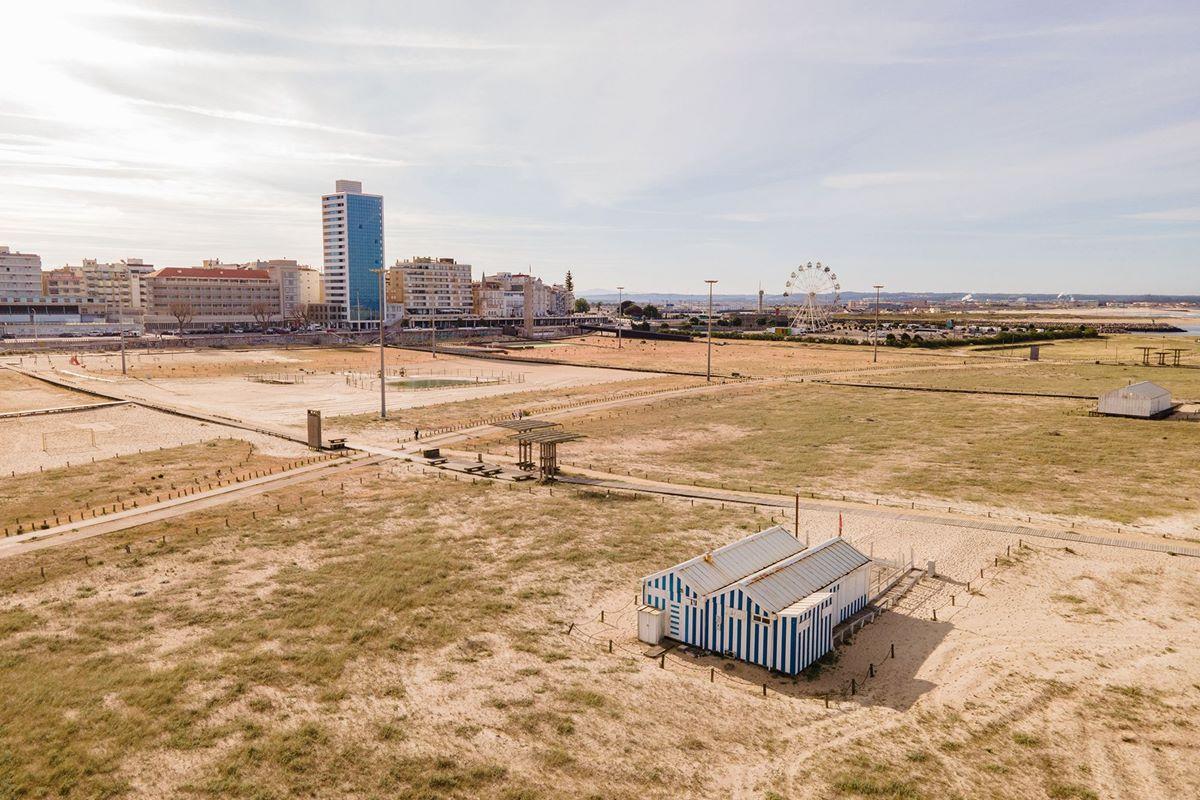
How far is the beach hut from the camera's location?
2173cm

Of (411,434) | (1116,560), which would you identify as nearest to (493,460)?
(411,434)

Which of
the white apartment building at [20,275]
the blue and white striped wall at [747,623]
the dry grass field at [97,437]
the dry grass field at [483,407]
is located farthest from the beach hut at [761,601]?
the white apartment building at [20,275]

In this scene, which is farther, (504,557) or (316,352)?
(316,352)

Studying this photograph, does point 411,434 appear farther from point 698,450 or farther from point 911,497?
point 911,497

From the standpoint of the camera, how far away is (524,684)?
2069 centimetres

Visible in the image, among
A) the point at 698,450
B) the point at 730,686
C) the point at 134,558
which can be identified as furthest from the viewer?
the point at 698,450

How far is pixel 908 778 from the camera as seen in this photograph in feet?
54.6

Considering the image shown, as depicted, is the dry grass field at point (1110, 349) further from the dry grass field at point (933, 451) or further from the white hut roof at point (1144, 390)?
the white hut roof at point (1144, 390)

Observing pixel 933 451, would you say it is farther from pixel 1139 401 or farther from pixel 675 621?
pixel 675 621

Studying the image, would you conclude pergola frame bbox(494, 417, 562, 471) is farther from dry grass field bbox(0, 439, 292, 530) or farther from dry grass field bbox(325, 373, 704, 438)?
dry grass field bbox(325, 373, 704, 438)

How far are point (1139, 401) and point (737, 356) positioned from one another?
73.8 metres

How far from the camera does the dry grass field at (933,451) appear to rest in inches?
1586

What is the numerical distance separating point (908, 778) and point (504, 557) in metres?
17.7

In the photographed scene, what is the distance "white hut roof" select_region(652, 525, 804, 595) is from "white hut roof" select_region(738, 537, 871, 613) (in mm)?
526
